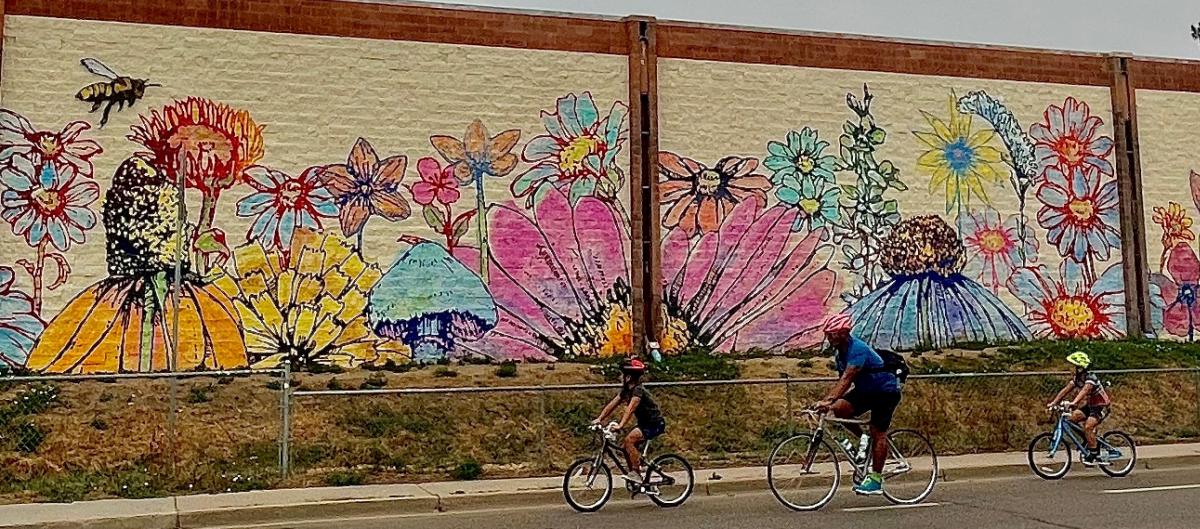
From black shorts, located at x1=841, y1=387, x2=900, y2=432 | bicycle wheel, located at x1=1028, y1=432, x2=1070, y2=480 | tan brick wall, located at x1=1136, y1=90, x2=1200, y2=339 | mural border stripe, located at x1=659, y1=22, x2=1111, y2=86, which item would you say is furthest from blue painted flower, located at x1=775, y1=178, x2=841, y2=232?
black shorts, located at x1=841, y1=387, x2=900, y2=432

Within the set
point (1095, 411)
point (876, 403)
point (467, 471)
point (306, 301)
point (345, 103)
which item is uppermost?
point (345, 103)

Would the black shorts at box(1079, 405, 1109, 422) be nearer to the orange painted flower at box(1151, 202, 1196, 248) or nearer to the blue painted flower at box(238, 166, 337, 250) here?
the blue painted flower at box(238, 166, 337, 250)

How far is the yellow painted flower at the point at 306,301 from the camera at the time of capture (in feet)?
63.8

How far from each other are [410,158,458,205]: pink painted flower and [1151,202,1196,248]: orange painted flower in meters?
15.9

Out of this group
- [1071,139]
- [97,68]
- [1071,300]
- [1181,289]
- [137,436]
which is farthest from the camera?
[1181,289]

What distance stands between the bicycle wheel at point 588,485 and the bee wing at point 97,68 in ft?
41.0

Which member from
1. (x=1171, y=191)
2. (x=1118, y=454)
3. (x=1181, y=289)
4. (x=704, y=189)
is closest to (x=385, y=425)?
(x=704, y=189)

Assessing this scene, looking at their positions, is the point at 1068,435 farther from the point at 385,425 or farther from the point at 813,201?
the point at 813,201

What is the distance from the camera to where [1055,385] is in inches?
728

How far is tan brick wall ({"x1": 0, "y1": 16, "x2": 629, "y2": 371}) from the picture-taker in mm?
18922

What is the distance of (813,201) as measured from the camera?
22703mm

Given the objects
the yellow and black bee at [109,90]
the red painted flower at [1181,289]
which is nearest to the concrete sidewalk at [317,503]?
the yellow and black bee at [109,90]

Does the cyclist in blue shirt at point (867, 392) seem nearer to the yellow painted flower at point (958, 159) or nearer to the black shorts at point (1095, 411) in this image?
the black shorts at point (1095, 411)

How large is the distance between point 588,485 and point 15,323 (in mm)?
11840
